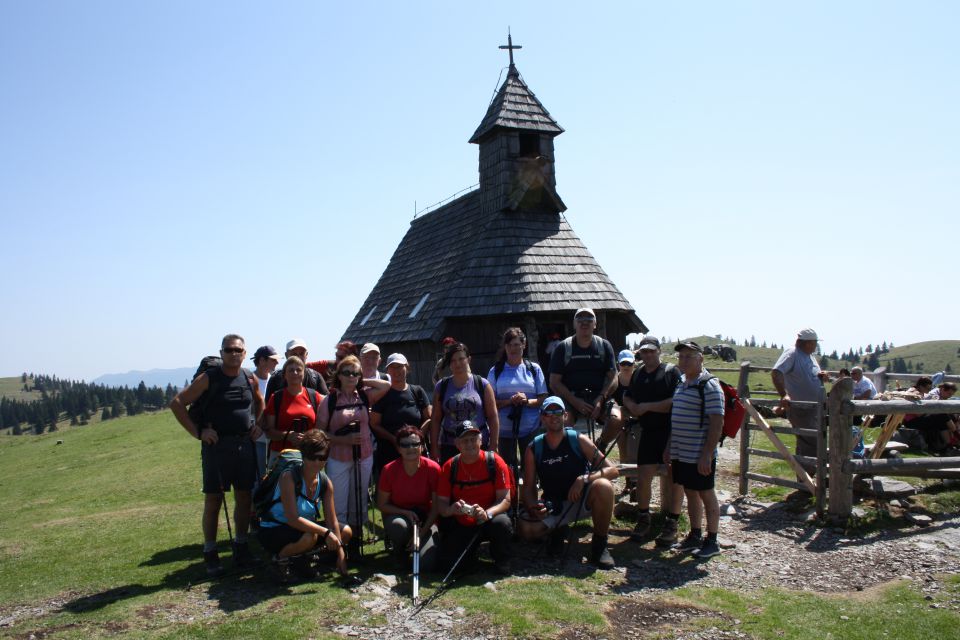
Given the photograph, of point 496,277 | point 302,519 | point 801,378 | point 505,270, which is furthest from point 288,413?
point 505,270

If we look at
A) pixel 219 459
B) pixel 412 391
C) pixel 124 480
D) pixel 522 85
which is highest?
pixel 522 85

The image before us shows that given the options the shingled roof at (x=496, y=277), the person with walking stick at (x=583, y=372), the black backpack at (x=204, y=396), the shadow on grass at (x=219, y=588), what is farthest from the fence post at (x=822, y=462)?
the shingled roof at (x=496, y=277)

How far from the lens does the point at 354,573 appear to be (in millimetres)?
6223

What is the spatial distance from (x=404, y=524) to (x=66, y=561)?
4045 mm

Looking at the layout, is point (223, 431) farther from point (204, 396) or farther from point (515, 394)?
point (515, 394)

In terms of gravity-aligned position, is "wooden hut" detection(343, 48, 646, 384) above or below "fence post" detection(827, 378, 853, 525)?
above

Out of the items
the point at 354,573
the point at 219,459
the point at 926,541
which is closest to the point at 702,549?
the point at 926,541

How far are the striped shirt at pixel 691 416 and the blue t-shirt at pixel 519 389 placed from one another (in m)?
1.45

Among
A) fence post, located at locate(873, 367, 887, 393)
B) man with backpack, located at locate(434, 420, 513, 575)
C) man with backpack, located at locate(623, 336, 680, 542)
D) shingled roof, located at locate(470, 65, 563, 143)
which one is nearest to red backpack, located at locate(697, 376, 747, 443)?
man with backpack, located at locate(623, 336, 680, 542)

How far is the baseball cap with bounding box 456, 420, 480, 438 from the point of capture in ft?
20.7

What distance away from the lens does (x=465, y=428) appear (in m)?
6.35

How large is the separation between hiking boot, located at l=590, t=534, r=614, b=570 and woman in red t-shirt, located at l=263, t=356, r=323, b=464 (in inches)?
119

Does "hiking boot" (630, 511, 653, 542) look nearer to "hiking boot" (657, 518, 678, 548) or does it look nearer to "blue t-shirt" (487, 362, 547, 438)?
"hiking boot" (657, 518, 678, 548)

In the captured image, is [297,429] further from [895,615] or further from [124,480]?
[124,480]
